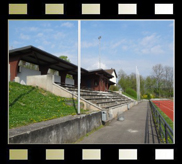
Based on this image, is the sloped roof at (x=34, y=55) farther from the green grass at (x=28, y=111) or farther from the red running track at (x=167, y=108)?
the red running track at (x=167, y=108)

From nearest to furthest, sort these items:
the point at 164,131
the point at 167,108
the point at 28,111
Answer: the point at 164,131 < the point at 28,111 < the point at 167,108

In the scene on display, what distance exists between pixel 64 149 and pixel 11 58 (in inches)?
527

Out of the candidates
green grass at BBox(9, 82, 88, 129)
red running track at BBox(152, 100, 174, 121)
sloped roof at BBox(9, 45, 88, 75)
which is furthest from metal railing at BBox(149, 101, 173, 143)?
sloped roof at BBox(9, 45, 88, 75)

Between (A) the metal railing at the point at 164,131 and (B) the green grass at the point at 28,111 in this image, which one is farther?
(B) the green grass at the point at 28,111

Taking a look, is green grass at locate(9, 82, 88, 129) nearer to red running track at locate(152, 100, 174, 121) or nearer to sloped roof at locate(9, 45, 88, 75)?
sloped roof at locate(9, 45, 88, 75)

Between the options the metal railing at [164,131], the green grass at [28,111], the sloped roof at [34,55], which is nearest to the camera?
the metal railing at [164,131]

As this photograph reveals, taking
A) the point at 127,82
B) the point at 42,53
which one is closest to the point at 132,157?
the point at 42,53

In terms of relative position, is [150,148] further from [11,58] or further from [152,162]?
[11,58]

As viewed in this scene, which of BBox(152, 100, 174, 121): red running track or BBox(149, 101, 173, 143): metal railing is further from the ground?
BBox(149, 101, 173, 143): metal railing

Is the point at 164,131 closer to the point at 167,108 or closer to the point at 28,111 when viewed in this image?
the point at 28,111

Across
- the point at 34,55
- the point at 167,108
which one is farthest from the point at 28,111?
the point at 167,108

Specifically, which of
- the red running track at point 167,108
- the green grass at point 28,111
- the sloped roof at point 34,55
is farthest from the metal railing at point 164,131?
the sloped roof at point 34,55

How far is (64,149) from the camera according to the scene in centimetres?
325

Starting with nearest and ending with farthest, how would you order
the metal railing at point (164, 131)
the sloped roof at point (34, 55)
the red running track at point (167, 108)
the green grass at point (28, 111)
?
the metal railing at point (164, 131)
the green grass at point (28, 111)
the sloped roof at point (34, 55)
the red running track at point (167, 108)
